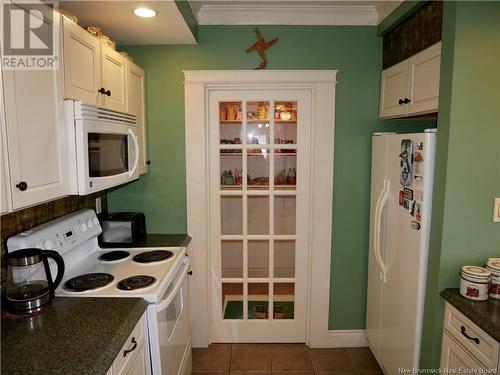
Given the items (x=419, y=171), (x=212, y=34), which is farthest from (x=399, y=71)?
(x=212, y=34)

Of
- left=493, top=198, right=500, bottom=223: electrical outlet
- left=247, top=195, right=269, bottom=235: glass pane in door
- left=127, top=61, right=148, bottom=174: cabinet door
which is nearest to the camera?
left=493, top=198, right=500, bottom=223: electrical outlet

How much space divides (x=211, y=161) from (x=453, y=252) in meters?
1.76

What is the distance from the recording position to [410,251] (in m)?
2.03

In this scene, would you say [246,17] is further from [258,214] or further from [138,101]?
[258,214]

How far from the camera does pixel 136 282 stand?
1.82 meters

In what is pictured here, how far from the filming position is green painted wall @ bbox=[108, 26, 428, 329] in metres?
2.61

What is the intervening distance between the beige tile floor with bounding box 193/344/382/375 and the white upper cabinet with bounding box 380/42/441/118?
1908 mm

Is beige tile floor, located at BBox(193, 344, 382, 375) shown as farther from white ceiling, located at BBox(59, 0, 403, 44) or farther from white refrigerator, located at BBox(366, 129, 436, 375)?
white ceiling, located at BBox(59, 0, 403, 44)

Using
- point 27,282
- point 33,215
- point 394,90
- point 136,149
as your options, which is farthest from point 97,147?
point 394,90

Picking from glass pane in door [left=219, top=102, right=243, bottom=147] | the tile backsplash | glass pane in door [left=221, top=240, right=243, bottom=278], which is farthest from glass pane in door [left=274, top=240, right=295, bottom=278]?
the tile backsplash

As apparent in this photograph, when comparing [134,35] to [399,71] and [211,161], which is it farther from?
[399,71]

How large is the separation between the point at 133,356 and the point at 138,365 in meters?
0.10

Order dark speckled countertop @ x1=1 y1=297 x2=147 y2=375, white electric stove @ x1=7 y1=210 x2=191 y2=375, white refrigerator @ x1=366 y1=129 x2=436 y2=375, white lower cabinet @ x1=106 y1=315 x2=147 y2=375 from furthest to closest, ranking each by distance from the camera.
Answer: white refrigerator @ x1=366 y1=129 x2=436 y2=375 < white electric stove @ x1=7 y1=210 x2=191 y2=375 < white lower cabinet @ x1=106 y1=315 x2=147 y2=375 < dark speckled countertop @ x1=1 y1=297 x2=147 y2=375

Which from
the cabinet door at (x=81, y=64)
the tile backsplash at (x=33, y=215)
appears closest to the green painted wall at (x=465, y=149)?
the cabinet door at (x=81, y=64)
